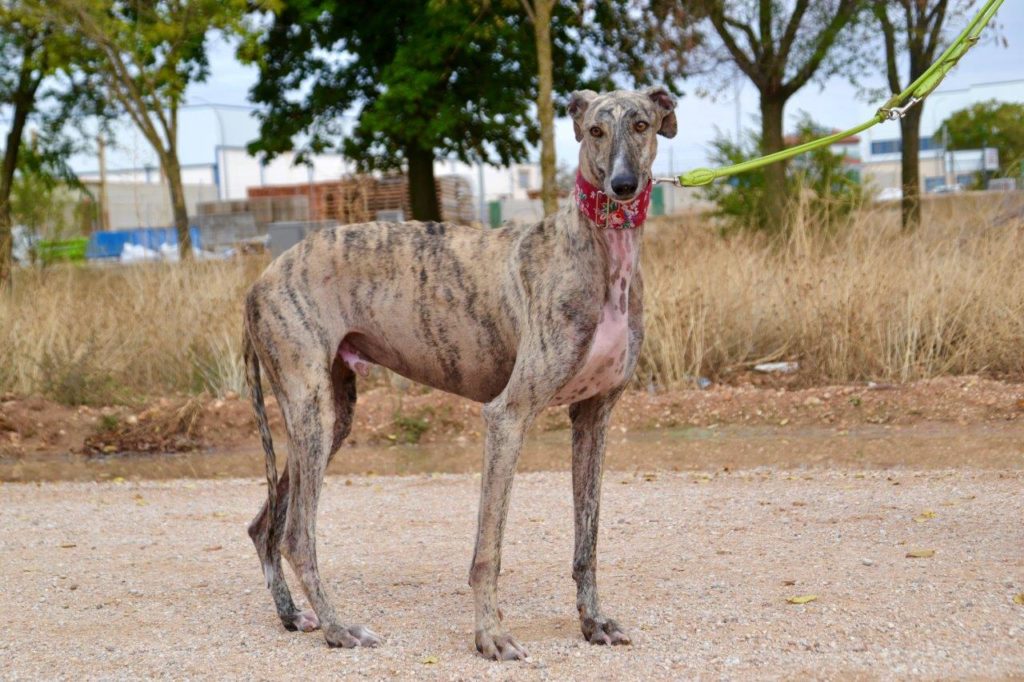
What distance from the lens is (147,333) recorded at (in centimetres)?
1182

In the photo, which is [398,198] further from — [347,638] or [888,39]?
[347,638]

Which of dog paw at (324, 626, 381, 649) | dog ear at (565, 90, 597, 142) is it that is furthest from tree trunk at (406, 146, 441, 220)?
dog ear at (565, 90, 597, 142)

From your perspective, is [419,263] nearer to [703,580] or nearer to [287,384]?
[287,384]

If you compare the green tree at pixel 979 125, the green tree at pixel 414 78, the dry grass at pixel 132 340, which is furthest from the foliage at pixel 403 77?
the green tree at pixel 979 125

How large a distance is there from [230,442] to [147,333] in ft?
6.76

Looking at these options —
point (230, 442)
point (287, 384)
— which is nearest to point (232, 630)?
point (287, 384)

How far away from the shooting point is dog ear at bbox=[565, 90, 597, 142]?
441cm

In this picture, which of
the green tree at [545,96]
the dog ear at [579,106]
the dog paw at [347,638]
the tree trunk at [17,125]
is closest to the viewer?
the dog ear at [579,106]

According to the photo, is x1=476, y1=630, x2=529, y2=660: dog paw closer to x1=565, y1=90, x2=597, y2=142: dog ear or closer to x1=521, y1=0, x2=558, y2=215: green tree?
x1=565, y1=90, x2=597, y2=142: dog ear

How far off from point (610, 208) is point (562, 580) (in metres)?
2.00

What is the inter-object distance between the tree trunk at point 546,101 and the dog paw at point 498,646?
33.7 ft

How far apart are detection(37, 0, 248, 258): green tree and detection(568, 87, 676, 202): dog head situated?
1444 centimetres

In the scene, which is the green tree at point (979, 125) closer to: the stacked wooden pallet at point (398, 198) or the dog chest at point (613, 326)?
the stacked wooden pallet at point (398, 198)

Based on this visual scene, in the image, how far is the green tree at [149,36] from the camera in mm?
18656
